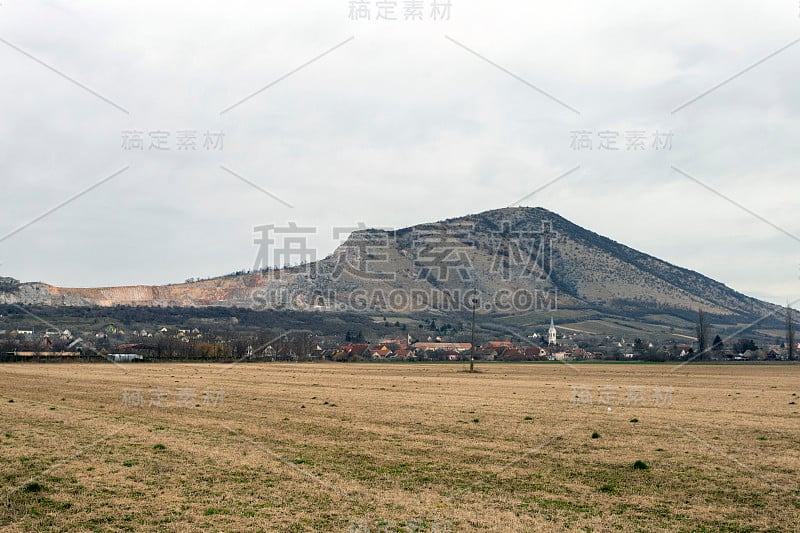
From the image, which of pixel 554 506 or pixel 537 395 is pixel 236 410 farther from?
pixel 554 506

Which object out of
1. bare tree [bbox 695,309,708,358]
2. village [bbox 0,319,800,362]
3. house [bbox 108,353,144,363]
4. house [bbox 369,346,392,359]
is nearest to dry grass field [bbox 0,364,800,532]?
house [bbox 108,353,144,363]

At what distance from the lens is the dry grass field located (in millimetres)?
11703

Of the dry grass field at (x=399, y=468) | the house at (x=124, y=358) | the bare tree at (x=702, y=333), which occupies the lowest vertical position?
the house at (x=124, y=358)

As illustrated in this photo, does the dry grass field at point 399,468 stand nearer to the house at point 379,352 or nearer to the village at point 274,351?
the village at point 274,351

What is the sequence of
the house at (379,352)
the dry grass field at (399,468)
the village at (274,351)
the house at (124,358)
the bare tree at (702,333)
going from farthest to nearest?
1. the house at (379,352)
2. the bare tree at (702,333)
3. the village at (274,351)
4. the house at (124,358)
5. the dry grass field at (399,468)

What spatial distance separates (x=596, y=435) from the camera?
20469 millimetres

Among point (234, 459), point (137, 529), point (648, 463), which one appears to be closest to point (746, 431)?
point (648, 463)

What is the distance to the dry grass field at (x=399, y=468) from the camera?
11703mm

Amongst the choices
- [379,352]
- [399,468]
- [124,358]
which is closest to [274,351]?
[379,352]

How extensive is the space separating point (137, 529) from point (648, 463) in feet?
38.3

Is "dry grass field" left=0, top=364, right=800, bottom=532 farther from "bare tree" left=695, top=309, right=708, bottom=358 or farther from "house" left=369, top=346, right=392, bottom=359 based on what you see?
"house" left=369, top=346, right=392, bottom=359

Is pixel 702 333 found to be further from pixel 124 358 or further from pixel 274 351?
pixel 124 358

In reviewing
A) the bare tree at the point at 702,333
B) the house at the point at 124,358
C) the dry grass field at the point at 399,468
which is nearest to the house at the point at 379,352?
the house at the point at 124,358

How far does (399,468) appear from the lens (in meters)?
16.0
